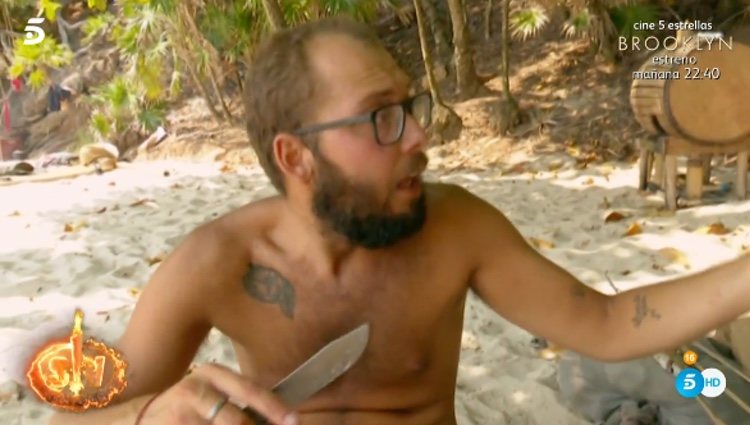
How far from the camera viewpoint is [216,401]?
796 mm

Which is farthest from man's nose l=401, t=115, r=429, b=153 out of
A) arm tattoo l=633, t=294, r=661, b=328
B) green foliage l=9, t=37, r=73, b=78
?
green foliage l=9, t=37, r=73, b=78

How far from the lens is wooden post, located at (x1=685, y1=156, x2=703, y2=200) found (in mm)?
3775

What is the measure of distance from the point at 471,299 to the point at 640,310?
5.33 feet

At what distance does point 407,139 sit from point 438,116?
534 centimetres

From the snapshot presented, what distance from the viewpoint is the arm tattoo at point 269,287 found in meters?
1.18

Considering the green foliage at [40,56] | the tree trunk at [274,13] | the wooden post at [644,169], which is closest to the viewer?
the wooden post at [644,169]

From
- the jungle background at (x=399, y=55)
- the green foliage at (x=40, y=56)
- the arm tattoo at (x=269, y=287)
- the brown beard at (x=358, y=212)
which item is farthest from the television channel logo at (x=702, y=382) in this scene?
the green foliage at (x=40, y=56)

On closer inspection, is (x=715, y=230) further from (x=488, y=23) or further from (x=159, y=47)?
(x=159, y=47)

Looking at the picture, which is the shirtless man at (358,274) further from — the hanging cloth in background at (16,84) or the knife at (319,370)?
the hanging cloth in background at (16,84)

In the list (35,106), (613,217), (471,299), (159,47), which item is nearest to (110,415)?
(471,299)

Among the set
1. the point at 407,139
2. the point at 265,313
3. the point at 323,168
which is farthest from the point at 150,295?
the point at 407,139

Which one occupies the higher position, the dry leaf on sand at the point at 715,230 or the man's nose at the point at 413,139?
the man's nose at the point at 413,139

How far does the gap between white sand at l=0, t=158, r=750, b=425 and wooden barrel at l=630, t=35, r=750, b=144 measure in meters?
0.39

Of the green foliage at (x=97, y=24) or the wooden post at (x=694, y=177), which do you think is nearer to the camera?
the wooden post at (x=694, y=177)
